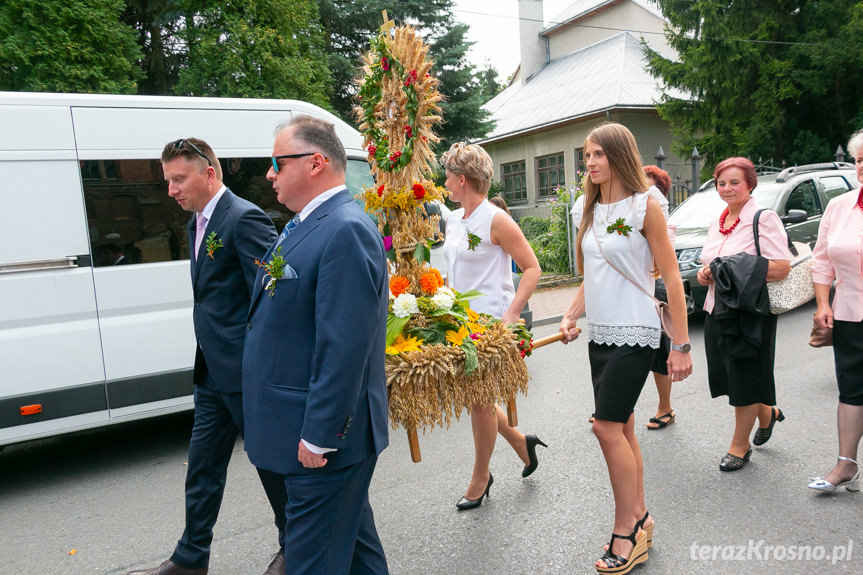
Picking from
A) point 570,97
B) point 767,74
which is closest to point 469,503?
point 767,74

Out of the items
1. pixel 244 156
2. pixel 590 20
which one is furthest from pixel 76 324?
pixel 590 20

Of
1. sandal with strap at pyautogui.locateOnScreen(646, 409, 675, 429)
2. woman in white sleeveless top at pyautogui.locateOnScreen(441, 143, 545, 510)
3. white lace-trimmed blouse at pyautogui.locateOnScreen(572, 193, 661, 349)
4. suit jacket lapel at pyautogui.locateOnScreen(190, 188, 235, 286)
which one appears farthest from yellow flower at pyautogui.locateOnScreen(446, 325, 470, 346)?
sandal with strap at pyautogui.locateOnScreen(646, 409, 675, 429)

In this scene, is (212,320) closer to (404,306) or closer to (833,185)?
(404,306)

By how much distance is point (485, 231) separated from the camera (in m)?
3.58

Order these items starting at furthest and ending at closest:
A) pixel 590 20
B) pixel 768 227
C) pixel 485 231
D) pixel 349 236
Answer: pixel 590 20 → pixel 768 227 → pixel 485 231 → pixel 349 236

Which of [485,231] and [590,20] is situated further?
[590,20]

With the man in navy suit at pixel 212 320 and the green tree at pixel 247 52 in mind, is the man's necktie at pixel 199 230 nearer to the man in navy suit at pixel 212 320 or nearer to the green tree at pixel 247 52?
the man in navy suit at pixel 212 320

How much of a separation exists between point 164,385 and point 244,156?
191 centimetres

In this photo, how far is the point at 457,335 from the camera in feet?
10.4

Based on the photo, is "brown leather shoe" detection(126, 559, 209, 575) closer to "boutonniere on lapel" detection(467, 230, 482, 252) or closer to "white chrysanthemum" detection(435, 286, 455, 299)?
"white chrysanthemum" detection(435, 286, 455, 299)

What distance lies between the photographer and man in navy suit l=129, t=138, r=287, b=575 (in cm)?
299

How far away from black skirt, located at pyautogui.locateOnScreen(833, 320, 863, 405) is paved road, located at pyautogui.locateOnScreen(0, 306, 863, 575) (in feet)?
1.93

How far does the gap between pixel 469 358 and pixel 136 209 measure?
311 cm

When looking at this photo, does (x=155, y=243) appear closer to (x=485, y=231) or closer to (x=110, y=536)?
(x=110, y=536)
